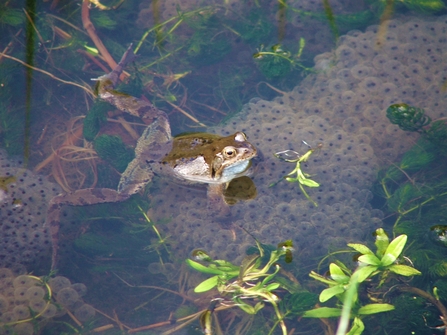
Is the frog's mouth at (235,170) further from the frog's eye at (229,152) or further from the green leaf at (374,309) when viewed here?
the green leaf at (374,309)

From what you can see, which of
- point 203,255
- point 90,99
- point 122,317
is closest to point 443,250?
point 203,255

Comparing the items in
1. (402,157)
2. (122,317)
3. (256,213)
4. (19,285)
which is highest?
(402,157)

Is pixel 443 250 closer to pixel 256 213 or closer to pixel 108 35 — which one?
pixel 256 213

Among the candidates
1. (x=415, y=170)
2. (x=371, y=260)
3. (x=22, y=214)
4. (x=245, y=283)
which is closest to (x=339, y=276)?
(x=371, y=260)

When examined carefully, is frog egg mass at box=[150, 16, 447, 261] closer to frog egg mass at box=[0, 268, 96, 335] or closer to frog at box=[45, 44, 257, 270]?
frog at box=[45, 44, 257, 270]

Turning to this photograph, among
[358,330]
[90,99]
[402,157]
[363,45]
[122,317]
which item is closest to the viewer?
[358,330]

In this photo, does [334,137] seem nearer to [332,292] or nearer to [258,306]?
[332,292]

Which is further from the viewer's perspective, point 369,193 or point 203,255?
point 369,193
